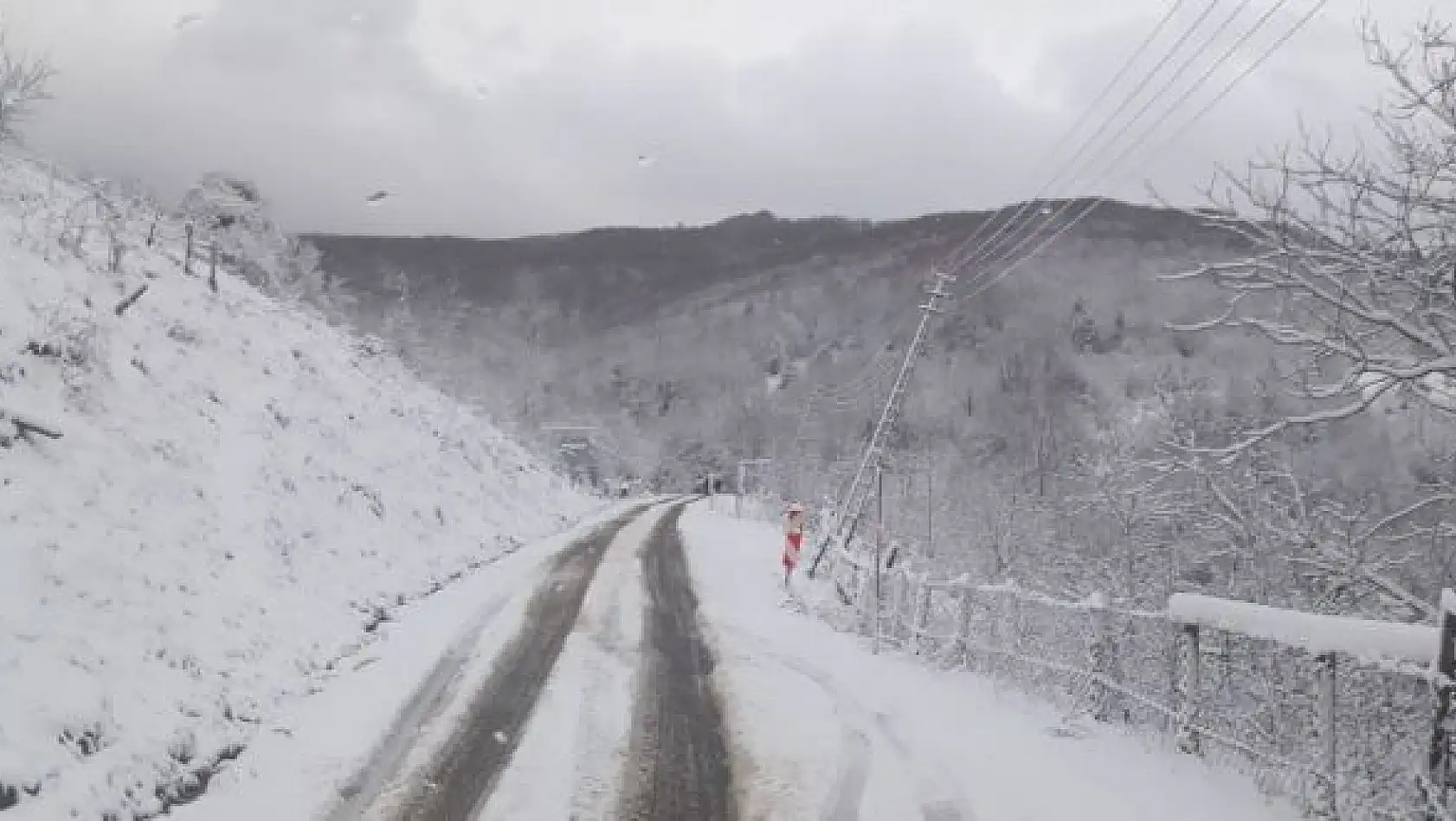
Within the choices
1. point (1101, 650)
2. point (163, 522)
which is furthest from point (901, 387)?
point (163, 522)

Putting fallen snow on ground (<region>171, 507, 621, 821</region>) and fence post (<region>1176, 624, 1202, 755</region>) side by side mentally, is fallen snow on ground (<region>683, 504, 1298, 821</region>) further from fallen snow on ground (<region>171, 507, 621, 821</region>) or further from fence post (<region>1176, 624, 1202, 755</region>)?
fallen snow on ground (<region>171, 507, 621, 821</region>)

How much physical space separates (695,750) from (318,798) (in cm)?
272

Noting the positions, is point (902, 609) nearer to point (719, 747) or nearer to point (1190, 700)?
point (719, 747)

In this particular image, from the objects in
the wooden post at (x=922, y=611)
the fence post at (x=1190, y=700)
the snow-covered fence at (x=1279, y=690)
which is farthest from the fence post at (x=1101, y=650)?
the wooden post at (x=922, y=611)

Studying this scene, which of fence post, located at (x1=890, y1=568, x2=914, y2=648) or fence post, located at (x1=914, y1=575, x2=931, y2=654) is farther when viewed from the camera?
fence post, located at (x1=890, y1=568, x2=914, y2=648)

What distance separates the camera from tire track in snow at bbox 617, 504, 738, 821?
273 inches

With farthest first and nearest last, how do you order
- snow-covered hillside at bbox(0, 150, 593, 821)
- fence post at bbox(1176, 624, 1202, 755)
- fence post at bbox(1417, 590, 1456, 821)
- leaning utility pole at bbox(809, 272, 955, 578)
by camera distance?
leaning utility pole at bbox(809, 272, 955, 578)
snow-covered hillside at bbox(0, 150, 593, 821)
fence post at bbox(1176, 624, 1202, 755)
fence post at bbox(1417, 590, 1456, 821)

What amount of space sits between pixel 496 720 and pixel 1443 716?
22.4 feet

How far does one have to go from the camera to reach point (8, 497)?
9.22 meters

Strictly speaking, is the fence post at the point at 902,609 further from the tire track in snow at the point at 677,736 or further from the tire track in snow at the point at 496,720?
the tire track in snow at the point at 496,720

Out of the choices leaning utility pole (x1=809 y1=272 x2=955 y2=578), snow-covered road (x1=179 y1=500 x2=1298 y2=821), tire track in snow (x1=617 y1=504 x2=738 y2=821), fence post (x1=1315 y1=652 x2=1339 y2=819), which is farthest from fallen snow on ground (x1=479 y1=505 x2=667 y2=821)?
leaning utility pole (x1=809 y1=272 x2=955 y2=578)

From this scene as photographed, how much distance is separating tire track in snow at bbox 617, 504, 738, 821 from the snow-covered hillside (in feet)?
10.2

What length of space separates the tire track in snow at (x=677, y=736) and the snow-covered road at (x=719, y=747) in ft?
0.08

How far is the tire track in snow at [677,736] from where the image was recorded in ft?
22.7
